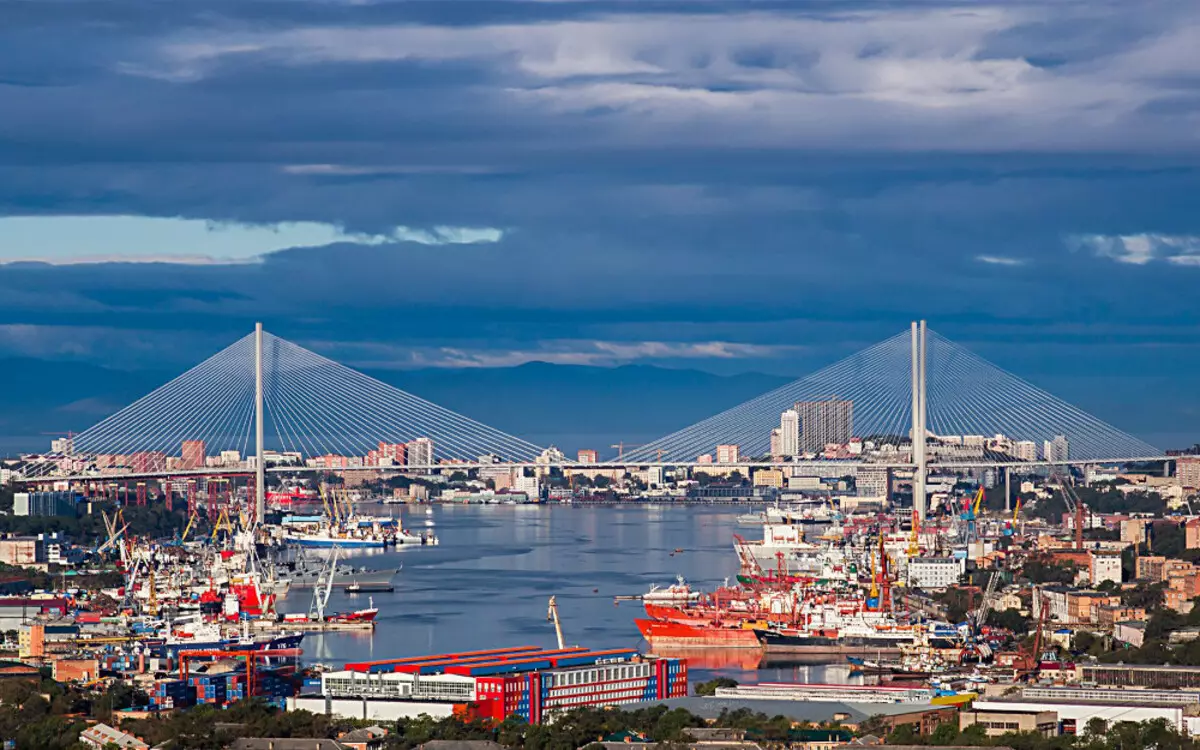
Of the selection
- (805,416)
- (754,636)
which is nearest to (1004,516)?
(805,416)

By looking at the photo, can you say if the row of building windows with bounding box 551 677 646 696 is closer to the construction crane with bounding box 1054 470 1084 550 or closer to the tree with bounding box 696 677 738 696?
the tree with bounding box 696 677 738 696

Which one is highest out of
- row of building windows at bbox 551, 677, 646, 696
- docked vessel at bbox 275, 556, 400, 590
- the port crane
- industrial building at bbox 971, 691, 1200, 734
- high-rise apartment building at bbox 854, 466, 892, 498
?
high-rise apartment building at bbox 854, 466, 892, 498

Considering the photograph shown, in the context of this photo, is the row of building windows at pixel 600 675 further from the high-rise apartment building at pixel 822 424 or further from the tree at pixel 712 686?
the high-rise apartment building at pixel 822 424

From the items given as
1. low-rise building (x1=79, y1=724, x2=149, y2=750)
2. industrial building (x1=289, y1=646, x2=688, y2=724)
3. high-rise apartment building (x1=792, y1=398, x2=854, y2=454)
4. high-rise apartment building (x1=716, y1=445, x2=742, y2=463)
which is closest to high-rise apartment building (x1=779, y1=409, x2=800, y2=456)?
high-rise apartment building (x1=792, y1=398, x2=854, y2=454)

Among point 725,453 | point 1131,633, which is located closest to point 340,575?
point 1131,633

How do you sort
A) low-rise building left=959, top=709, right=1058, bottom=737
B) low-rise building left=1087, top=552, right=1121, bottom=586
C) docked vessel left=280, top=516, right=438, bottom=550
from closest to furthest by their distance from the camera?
low-rise building left=959, top=709, right=1058, bottom=737 < low-rise building left=1087, top=552, right=1121, bottom=586 < docked vessel left=280, top=516, right=438, bottom=550

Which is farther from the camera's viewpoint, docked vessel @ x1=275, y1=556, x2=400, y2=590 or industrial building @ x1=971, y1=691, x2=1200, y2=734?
docked vessel @ x1=275, y1=556, x2=400, y2=590

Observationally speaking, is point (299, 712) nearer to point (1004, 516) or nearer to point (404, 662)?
point (404, 662)
